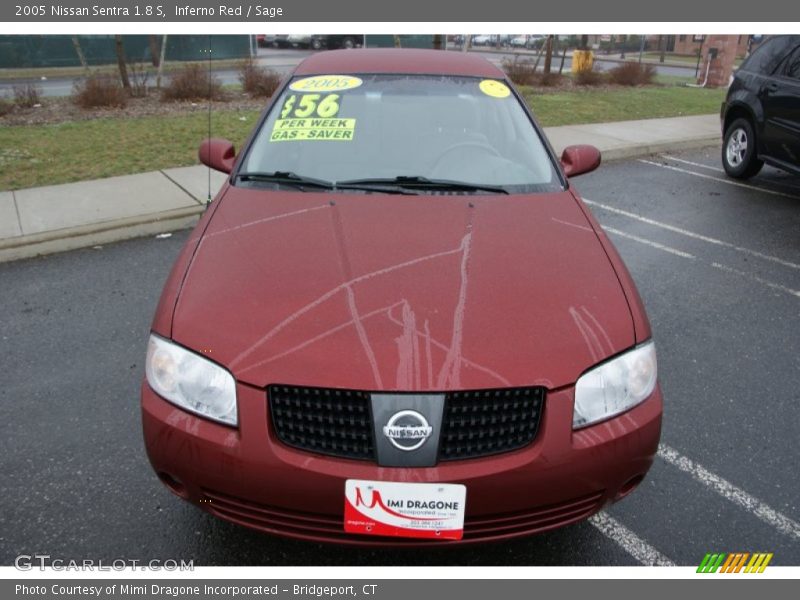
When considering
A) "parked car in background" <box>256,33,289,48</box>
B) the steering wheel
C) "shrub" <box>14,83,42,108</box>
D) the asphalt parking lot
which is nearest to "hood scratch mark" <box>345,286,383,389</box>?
the asphalt parking lot

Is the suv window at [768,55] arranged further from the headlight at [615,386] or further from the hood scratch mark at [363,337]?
the hood scratch mark at [363,337]

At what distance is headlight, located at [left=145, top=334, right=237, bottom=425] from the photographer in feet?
6.48

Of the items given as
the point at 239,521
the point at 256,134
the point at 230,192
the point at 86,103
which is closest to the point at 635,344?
the point at 239,521

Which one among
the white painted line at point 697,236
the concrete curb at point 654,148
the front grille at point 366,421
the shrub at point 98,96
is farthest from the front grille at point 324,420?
the shrub at point 98,96

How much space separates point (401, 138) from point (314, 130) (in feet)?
1.44

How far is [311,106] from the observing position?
340cm

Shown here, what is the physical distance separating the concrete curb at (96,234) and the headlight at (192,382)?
3.81 meters

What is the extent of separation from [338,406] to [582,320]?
0.87 meters

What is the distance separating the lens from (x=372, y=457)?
190 centimetres

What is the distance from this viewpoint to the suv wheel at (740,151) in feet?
26.0

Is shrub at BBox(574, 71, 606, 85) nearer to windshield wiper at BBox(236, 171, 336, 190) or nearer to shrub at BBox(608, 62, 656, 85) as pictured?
shrub at BBox(608, 62, 656, 85)

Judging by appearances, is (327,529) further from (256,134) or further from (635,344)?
(256,134)

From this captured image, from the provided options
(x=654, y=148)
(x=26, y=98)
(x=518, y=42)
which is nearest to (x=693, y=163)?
(x=654, y=148)

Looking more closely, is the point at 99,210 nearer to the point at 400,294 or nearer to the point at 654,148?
the point at 400,294
